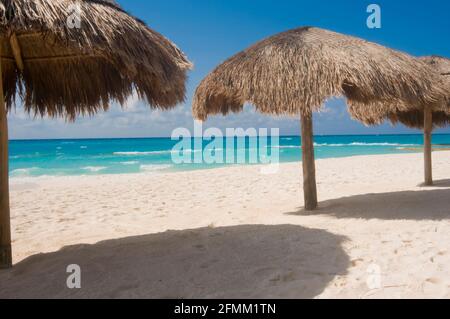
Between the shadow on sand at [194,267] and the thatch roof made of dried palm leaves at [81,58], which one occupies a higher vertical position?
the thatch roof made of dried palm leaves at [81,58]

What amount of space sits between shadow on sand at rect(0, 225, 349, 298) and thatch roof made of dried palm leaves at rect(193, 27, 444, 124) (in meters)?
1.57

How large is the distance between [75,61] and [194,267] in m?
2.53

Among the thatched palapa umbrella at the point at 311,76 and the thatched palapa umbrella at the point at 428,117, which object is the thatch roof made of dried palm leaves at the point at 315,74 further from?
the thatched palapa umbrella at the point at 428,117

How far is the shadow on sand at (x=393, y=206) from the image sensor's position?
14.1ft

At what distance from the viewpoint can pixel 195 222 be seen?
498cm

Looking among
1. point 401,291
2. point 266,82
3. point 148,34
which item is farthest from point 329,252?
point 148,34

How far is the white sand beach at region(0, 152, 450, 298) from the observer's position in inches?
99.5

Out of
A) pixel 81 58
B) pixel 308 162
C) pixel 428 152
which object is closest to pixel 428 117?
pixel 428 152

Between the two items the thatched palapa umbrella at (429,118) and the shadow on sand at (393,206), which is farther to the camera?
the thatched palapa umbrella at (429,118)

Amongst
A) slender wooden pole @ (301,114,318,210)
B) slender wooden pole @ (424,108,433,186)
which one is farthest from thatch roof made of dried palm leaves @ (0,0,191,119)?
slender wooden pole @ (424,108,433,186)

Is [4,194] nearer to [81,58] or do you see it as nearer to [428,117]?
[81,58]

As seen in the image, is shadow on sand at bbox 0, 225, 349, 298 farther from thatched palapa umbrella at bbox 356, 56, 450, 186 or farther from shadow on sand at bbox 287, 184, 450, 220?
thatched palapa umbrella at bbox 356, 56, 450, 186

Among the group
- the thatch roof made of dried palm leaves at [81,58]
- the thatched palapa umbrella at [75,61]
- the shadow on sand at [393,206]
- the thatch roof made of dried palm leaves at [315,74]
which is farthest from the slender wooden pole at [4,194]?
the shadow on sand at [393,206]
